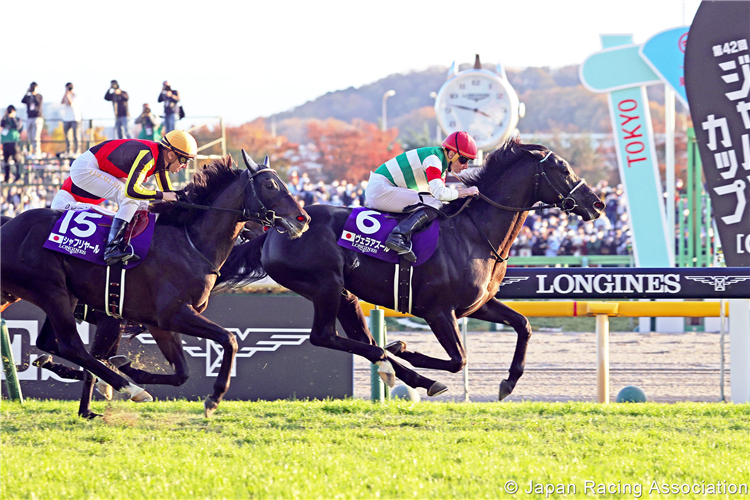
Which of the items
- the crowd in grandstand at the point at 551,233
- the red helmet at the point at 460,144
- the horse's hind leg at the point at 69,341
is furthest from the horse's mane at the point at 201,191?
the crowd in grandstand at the point at 551,233

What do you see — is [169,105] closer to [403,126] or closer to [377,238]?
[377,238]

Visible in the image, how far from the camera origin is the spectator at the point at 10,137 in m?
17.9

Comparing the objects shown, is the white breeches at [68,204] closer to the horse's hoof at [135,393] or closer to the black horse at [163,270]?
the black horse at [163,270]

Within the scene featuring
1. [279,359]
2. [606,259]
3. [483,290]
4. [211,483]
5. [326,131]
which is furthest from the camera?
[326,131]

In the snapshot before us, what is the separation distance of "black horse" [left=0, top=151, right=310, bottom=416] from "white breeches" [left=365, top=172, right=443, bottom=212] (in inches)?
27.4

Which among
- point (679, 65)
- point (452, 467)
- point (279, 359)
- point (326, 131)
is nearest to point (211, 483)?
point (452, 467)

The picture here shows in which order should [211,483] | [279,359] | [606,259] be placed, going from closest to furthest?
[211,483] < [279,359] < [606,259]

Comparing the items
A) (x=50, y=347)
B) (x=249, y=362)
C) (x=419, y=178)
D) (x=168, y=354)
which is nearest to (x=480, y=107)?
(x=249, y=362)

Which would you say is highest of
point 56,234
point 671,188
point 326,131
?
point 326,131

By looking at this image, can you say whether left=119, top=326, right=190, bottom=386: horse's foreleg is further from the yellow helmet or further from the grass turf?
the yellow helmet

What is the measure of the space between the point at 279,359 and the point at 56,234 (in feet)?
8.68

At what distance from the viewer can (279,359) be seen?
310 inches

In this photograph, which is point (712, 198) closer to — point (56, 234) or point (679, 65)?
point (56, 234)

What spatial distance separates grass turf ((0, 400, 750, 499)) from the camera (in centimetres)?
416
